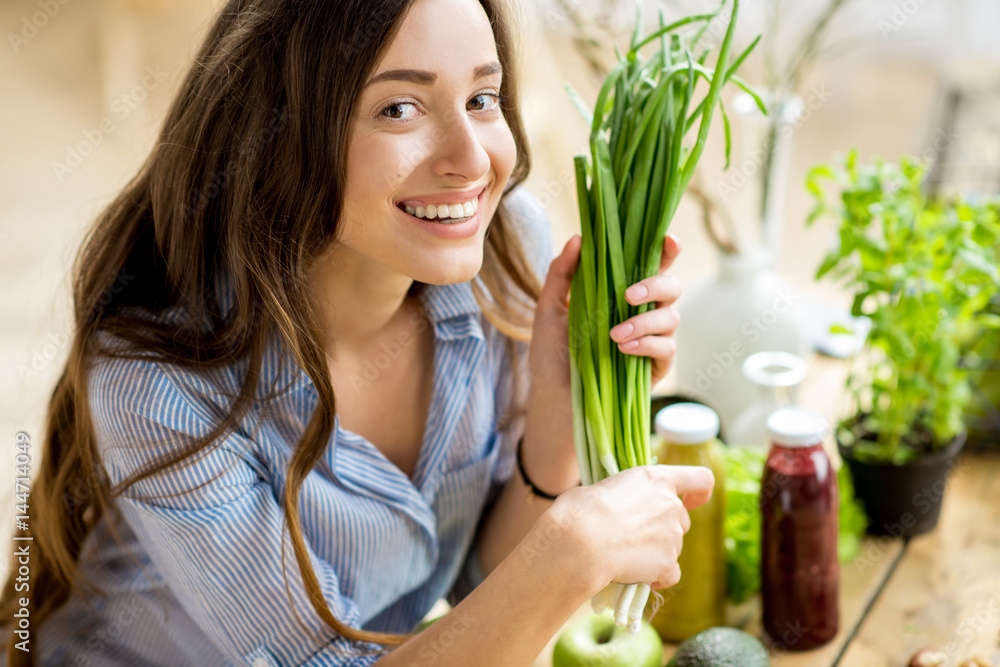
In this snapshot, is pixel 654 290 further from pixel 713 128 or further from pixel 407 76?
pixel 713 128

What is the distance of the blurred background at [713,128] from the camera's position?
191 centimetres

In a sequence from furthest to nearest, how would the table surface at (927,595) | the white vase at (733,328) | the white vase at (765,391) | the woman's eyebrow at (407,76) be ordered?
1. the white vase at (733,328)
2. the white vase at (765,391)
3. the table surface at (927,595)
4. the woman's eyebrow at (407,76)

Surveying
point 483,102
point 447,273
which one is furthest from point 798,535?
point 483,102

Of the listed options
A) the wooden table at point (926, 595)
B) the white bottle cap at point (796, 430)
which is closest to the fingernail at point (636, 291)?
the white bottle cap at point (796, 430)

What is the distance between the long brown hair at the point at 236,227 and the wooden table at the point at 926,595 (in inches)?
21.9

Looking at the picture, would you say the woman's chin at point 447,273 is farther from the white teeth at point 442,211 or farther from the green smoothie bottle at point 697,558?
the green smoothie bottle at point 697,558

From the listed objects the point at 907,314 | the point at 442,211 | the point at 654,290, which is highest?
the point at 442,211

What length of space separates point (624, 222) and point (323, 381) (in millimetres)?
402

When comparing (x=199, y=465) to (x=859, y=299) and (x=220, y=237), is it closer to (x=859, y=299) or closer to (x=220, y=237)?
(x=220, y=237)

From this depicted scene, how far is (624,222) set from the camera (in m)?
1.01

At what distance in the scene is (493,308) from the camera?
1.26 m

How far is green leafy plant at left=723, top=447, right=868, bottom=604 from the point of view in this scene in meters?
1.15

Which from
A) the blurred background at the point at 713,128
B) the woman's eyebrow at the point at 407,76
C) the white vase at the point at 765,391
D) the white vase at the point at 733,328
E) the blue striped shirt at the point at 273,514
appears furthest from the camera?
the blurred background at the point at 713,128

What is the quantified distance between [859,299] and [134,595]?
111 cm
